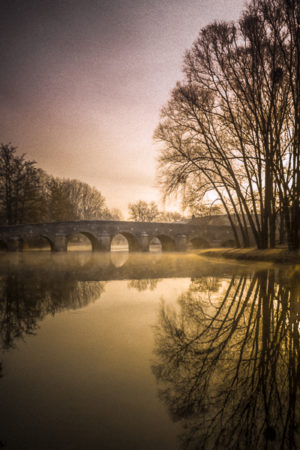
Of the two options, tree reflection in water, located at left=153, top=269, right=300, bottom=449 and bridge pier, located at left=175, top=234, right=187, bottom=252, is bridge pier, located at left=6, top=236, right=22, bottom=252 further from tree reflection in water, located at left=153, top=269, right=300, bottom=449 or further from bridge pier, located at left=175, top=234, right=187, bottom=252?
tree reflection in water, located at left=153, top=269, right=300, bottom=449

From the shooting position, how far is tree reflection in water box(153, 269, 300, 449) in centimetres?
145

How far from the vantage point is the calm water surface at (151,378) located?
1463 millimetres

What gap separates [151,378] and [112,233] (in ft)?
95.0

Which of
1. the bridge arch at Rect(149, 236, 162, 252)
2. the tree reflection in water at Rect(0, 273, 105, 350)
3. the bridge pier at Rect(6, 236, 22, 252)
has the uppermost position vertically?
the bridge pier at Rect(6, 236, 22, 252)

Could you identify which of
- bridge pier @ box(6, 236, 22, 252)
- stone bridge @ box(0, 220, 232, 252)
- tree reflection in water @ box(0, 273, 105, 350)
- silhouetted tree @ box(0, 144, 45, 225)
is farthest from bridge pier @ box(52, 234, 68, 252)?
tree reflection in water @ box(0, 273, 105, 350)

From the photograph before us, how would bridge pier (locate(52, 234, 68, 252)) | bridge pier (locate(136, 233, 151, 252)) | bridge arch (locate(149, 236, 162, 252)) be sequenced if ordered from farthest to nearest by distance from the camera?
1. bridge arch (locate(149, 236, 162, 252))
2. bridge pier (locate(136, 233, 151, 252))
3. bridge pier (locate(52, 234, 68, 252))

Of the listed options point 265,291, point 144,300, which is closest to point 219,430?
point 144,300

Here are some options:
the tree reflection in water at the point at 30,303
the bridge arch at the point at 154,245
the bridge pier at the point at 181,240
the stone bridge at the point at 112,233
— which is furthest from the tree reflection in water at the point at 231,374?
the bridge arch at the point at 154,245

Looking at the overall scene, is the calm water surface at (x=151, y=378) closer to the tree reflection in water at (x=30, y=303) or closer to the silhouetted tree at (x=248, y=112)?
the tree reflection in water at (x=30, y=303)

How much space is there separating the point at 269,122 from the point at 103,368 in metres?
12.9

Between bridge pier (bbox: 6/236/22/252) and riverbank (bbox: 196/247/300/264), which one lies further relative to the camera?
bridge pier (bbox: 6/236/22/252)

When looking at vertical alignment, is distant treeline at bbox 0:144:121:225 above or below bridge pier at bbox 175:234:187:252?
above

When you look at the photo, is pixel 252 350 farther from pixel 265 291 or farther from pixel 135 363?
pixel 265 291

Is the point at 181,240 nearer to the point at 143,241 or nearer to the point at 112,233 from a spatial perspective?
the point at 143,241
